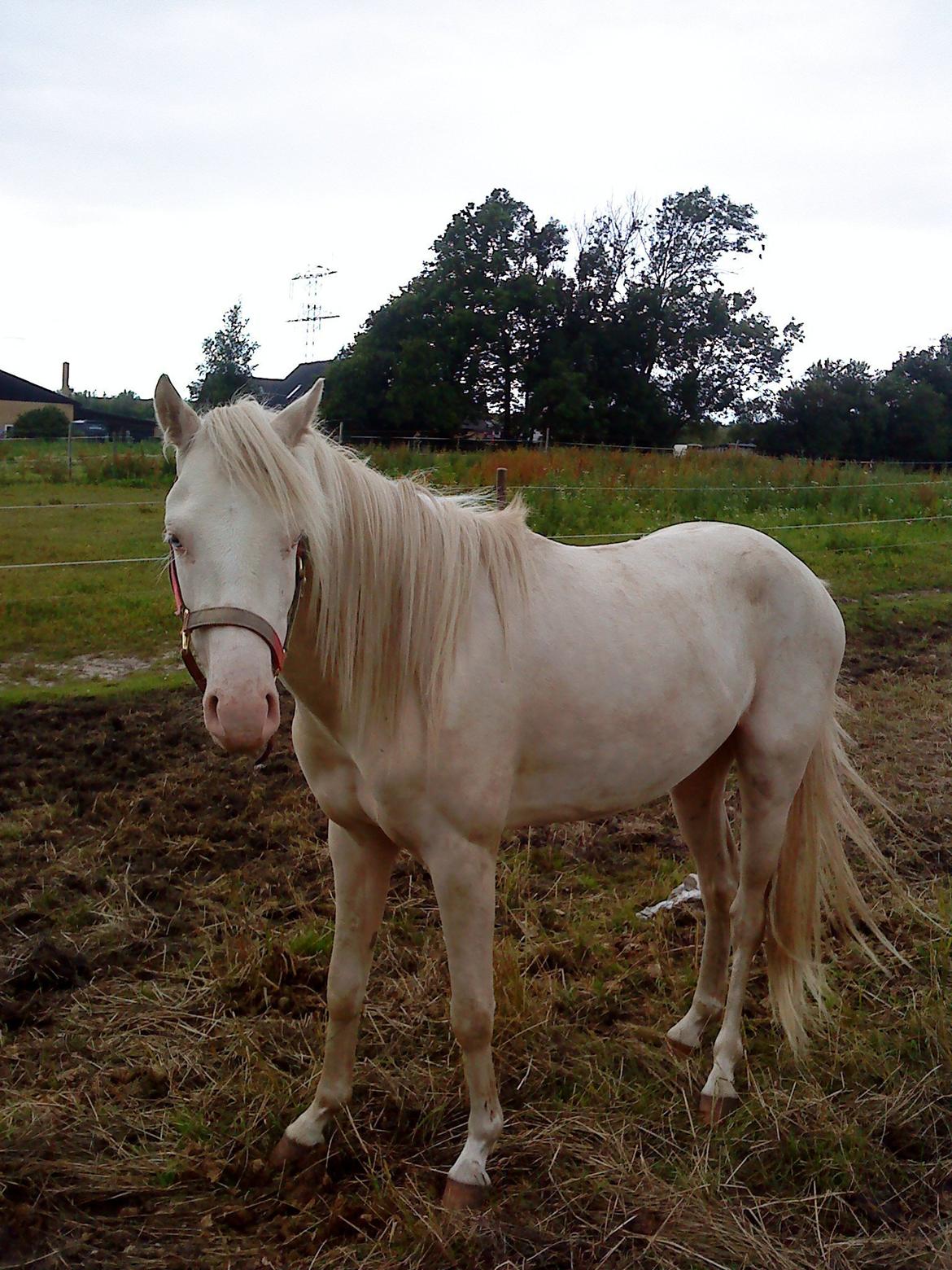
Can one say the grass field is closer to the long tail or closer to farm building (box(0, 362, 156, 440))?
the long tail

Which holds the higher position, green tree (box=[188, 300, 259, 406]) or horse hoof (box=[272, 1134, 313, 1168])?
green tree (box=[188, 300, 259, 406])

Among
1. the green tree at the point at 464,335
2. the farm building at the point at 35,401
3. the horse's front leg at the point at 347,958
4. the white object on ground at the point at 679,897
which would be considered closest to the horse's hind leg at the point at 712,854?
the white object on ground at the point at 679,897

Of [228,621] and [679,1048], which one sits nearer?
[228,621]

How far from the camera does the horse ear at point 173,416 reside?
1.74 m

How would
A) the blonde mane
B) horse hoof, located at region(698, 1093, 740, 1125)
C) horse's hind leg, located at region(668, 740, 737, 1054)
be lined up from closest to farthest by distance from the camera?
the blonde mane
horse hoof, located at region(698, 1093, 740, 1125)
horse's hind leg, located at region(668, 740, 737, 1054)

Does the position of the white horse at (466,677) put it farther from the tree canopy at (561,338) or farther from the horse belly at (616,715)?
the tree canopy at (561,338)

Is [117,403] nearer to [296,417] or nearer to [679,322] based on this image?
[679,322]

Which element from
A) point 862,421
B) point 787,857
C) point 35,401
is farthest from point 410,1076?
point 35,401

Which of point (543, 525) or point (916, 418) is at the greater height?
point (916, 418)

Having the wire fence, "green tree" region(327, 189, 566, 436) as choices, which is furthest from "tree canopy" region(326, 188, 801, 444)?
the wire fence

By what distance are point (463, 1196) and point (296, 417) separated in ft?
5.83

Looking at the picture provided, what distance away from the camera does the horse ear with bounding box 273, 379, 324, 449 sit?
1811 millimetres

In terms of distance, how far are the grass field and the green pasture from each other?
1730 millimetres

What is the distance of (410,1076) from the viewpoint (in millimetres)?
2469
